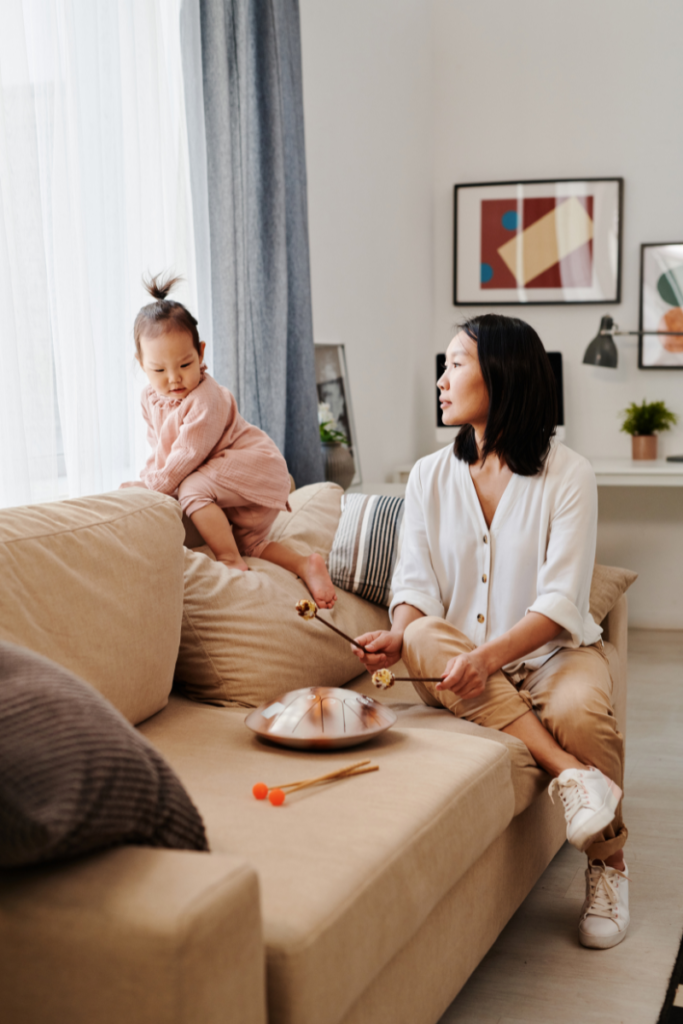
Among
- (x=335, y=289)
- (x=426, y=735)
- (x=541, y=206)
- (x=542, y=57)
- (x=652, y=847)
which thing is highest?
(x=542, y=57)

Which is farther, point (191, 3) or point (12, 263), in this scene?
point (191, 3)

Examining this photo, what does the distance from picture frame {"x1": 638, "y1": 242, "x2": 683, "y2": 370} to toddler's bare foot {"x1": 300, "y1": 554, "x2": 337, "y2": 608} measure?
7.91 feet

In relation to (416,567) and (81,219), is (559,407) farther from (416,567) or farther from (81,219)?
(81,219)

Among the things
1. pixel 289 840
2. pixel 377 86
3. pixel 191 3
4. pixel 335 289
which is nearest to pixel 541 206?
pixel 377 86

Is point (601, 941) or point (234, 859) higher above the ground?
point (234, 859)

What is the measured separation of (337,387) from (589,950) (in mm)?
2069

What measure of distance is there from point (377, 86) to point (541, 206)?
0.88 m

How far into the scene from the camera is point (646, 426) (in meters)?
3.84

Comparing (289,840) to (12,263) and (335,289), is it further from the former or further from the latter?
(335,289)

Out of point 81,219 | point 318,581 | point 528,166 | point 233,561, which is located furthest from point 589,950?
point 528,166

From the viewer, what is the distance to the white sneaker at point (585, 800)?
1.45 meters

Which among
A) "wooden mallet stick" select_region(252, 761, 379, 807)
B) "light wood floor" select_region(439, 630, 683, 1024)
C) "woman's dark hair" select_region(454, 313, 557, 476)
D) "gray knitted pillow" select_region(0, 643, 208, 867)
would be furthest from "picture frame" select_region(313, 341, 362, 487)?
"gray knitted pillow" select_region(0, 643, 208, 867)

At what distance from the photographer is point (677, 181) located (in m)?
3.85

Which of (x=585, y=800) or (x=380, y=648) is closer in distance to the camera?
(x=585, y=800)
